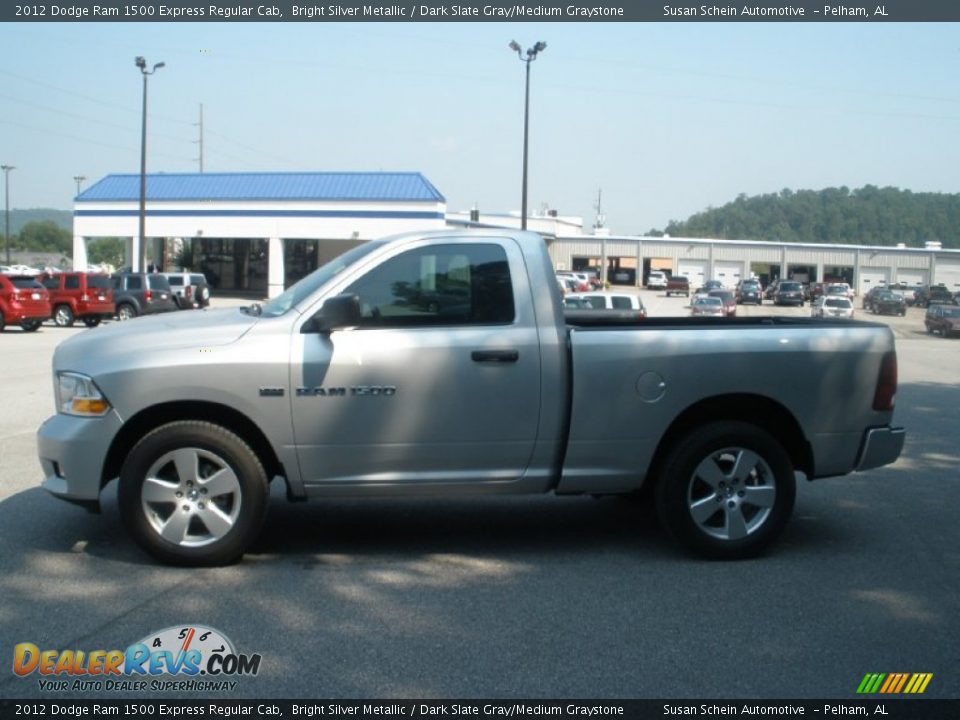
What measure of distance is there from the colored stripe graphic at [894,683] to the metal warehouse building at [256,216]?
44313 mm

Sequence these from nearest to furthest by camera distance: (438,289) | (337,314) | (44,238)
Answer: (337,314) < (438,289) < (44,238)

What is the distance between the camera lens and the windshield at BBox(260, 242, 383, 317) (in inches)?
251

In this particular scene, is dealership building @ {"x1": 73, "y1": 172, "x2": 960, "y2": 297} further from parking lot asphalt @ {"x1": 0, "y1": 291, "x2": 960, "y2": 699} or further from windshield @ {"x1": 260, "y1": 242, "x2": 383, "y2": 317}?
windshield @ {"x1": 260, "y1": 242, "x2": 383, "y2": 317}

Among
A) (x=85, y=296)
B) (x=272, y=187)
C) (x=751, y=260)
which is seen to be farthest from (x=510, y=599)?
(x=751, y=260)

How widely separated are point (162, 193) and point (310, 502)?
5168cm

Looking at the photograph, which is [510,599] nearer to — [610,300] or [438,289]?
[438,289]

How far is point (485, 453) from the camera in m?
6.25

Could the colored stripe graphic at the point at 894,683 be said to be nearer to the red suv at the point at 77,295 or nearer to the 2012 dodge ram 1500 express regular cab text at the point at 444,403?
the 2012 dodge ram 1500 express regular cab text at the point at 444,403

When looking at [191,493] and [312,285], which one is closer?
[191,493]

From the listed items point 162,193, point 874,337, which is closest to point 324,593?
point 874,337

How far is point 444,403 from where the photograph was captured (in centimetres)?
619

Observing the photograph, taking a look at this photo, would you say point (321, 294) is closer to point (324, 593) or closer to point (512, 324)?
point (512, 324)

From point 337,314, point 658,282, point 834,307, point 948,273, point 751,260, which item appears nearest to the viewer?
point 337,314

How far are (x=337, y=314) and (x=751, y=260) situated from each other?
303ft
